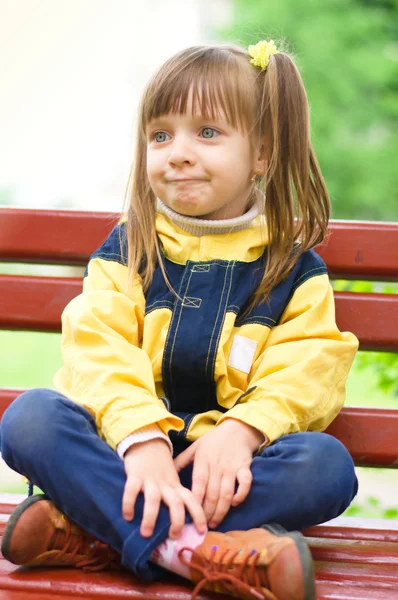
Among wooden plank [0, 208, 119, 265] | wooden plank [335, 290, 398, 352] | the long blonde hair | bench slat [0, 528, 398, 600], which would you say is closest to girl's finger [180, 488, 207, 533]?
bench slat [0, 528, 398, 600]

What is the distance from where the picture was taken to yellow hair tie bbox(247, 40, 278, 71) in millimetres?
1722

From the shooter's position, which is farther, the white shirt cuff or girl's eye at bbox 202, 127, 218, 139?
girl's eye at bbox 202, 127, 218, 139

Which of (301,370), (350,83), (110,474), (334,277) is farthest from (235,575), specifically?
(350,83)

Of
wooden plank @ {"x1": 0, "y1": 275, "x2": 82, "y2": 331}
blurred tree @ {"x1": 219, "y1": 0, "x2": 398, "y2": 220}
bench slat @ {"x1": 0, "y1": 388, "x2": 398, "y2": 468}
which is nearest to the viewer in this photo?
bench slat @ {"x1": 0, "y1": 388, "x2": 398, "y2": 468}

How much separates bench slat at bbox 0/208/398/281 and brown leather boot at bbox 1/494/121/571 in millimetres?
783

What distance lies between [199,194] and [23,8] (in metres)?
8.72

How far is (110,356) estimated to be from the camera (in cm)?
157

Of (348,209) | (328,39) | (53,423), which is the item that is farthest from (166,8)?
(53,423)

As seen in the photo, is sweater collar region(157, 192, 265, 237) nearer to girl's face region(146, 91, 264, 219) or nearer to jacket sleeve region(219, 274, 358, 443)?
girl's face region(146, 91, 264, 219)

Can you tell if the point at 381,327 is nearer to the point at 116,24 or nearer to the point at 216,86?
the point at 216,86

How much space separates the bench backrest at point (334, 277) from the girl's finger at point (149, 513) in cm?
70

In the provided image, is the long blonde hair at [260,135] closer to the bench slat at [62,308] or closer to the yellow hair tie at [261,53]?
the yellow hair tie at [261,53]

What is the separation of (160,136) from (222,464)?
2.37ft

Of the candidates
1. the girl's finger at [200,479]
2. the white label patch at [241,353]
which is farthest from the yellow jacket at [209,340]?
the girl's finger at [200,479]
